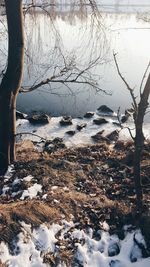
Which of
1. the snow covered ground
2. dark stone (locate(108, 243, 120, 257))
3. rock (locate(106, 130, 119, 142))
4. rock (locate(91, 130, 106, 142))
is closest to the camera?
the snow covered ground

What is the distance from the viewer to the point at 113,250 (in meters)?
5.86

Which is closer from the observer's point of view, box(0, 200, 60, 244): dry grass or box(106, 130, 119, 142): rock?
box(0, 200, 60, 244): dry grass

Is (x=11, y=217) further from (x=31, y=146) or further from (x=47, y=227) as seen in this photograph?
(x=31, y=146)

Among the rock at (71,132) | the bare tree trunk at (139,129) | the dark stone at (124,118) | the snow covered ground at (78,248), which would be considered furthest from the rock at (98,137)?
the snow covered ground at (78,248)

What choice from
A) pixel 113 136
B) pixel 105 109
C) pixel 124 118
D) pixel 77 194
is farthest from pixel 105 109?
pixel 77 194

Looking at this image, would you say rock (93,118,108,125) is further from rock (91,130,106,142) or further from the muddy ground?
the muddy ground

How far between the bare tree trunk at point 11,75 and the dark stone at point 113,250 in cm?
327

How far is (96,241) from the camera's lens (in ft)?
19.6

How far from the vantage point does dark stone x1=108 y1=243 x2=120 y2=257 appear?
582 cm

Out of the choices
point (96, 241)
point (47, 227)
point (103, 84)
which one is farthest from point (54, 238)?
point (103, 84)

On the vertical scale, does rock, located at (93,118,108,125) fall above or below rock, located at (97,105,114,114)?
above

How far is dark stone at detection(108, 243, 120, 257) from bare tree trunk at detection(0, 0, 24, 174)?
3.27m

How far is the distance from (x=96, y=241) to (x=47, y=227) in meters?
0.77

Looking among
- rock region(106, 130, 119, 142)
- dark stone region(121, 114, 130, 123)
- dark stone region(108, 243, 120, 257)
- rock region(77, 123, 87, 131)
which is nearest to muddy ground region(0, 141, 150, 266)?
dark stone region(108, 243, 120, 257)
